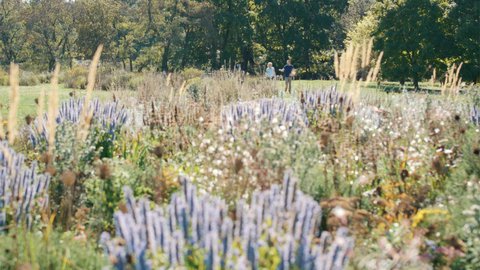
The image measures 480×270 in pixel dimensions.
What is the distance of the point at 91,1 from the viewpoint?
43094mm

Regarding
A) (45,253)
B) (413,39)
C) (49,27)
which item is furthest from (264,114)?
(49,27)

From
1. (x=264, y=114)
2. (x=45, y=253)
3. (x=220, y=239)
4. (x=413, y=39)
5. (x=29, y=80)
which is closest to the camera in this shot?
(x=220, y=239)

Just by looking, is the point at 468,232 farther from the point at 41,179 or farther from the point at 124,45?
the point at 124,45

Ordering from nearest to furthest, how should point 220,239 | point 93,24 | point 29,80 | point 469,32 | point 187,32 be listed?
point 220,239 < point 469,32 < point 29,80 < point 187,32 < point 93,24

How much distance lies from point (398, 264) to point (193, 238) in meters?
1.19

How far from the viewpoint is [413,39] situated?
31.0 m

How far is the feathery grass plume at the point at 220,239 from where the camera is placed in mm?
2254

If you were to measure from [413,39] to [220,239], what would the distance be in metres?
30.2

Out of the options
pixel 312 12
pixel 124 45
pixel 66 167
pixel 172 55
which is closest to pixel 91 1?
pixel 124 45

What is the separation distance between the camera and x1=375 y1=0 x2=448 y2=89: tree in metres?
30.6

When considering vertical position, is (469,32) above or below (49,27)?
above

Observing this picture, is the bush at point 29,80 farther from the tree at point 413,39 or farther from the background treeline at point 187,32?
the tree at point 413,39

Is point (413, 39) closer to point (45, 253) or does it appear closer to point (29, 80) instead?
point (29, 80)

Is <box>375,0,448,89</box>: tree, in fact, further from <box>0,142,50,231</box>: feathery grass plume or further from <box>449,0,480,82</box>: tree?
<box>0,142,50,231</box>: feathery grass plume
